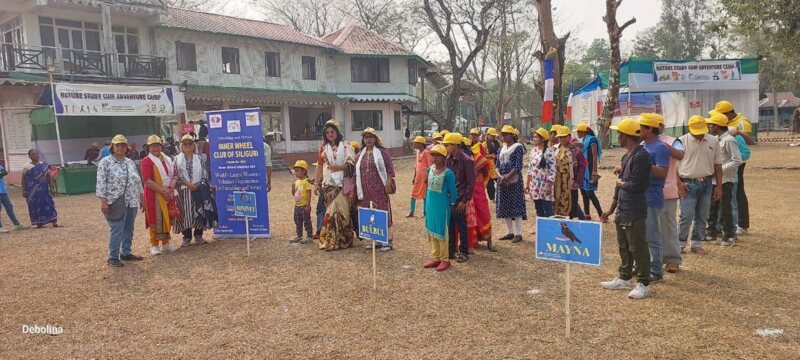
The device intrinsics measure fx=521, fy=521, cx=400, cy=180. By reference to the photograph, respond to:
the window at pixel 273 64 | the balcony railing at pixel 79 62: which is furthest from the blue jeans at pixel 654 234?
the window at pixel 273 64

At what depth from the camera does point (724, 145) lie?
A: 6.25 meters

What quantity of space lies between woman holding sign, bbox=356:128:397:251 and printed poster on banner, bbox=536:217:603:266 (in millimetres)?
3031

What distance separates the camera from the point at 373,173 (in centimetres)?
663

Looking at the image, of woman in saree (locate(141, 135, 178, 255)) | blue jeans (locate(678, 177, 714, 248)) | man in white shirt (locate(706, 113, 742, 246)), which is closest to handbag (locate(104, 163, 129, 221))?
woman in saree (locate(141, 135, 178, 255))

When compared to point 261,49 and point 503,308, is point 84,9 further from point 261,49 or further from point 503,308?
point 503,308

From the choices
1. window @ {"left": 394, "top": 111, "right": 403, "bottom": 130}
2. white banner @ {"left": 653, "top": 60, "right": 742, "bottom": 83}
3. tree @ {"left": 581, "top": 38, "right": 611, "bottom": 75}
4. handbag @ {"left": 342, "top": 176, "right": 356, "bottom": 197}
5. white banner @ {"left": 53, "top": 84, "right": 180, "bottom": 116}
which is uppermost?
tree @ {"left": 581, "top": 38, "right": 611, "bottom": 75}

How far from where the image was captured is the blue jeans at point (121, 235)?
6.47 m

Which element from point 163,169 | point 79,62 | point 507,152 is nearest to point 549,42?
point 507,152

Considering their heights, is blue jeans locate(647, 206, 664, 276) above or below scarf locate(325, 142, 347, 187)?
below

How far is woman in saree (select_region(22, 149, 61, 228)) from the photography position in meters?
9.62

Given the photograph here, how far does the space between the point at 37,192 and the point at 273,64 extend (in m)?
16.2

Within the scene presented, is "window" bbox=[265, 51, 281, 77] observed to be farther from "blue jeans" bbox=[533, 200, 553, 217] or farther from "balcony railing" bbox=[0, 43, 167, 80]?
"blue jeans" bbox=[533, 200, 553, 217]

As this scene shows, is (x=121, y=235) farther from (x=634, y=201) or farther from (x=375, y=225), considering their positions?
(x=634, y=201)

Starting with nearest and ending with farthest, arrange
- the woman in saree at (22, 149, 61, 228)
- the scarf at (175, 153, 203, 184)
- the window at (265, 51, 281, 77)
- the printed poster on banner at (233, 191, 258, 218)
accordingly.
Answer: the printed poster on banner at (233, 191, 258, 218) < the scarf at (175, 153, 203, 184) < the woman in saree at (22, 149, 61, 228) < the window at (265, 51, 281, 77)
